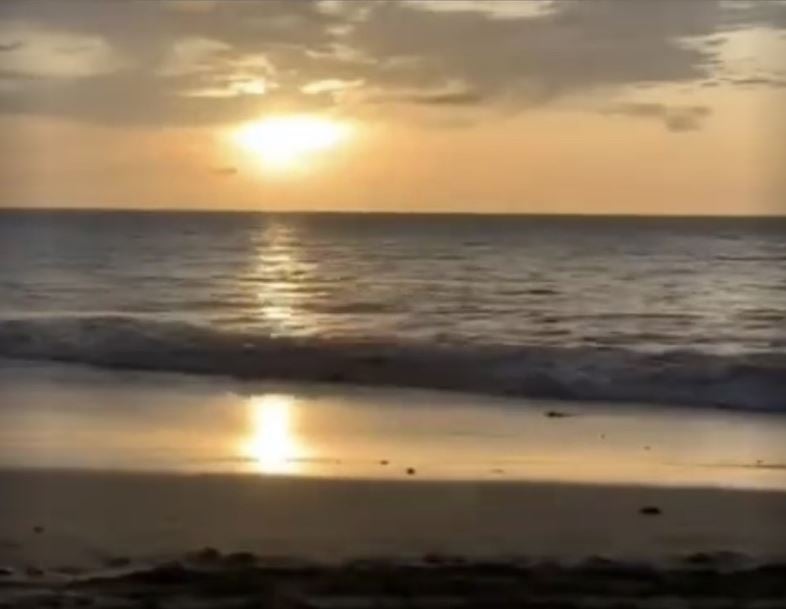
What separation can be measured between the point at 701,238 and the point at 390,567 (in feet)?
112

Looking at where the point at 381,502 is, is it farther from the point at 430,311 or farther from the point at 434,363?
the point at 430,311

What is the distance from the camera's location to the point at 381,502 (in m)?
6.02

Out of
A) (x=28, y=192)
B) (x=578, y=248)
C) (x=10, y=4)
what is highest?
(x=10, y=4)

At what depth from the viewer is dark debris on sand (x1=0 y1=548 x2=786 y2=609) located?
165 inches

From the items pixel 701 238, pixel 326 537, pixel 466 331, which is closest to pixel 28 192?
pixel 326 537

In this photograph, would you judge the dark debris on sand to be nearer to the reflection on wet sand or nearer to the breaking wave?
the reflection on wet sand

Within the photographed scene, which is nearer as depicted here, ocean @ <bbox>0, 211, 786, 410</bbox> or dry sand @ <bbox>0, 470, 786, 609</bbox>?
dry sand @ <bbox>0, 470, 786, 609</bbox>

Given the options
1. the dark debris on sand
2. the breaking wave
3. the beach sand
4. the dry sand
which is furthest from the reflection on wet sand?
the dark debris on sand

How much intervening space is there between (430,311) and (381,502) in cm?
1174

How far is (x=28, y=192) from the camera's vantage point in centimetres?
838

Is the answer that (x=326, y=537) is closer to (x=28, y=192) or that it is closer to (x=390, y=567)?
(x=390, y=567)

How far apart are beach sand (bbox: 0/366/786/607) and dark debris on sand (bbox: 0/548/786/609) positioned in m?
0.01

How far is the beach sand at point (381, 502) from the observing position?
4.45 metres

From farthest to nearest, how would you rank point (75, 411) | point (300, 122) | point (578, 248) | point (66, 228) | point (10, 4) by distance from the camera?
point (66, 228) < point (578, 248) < point (300, 122) < point (75, 411) < point (10, 4)
